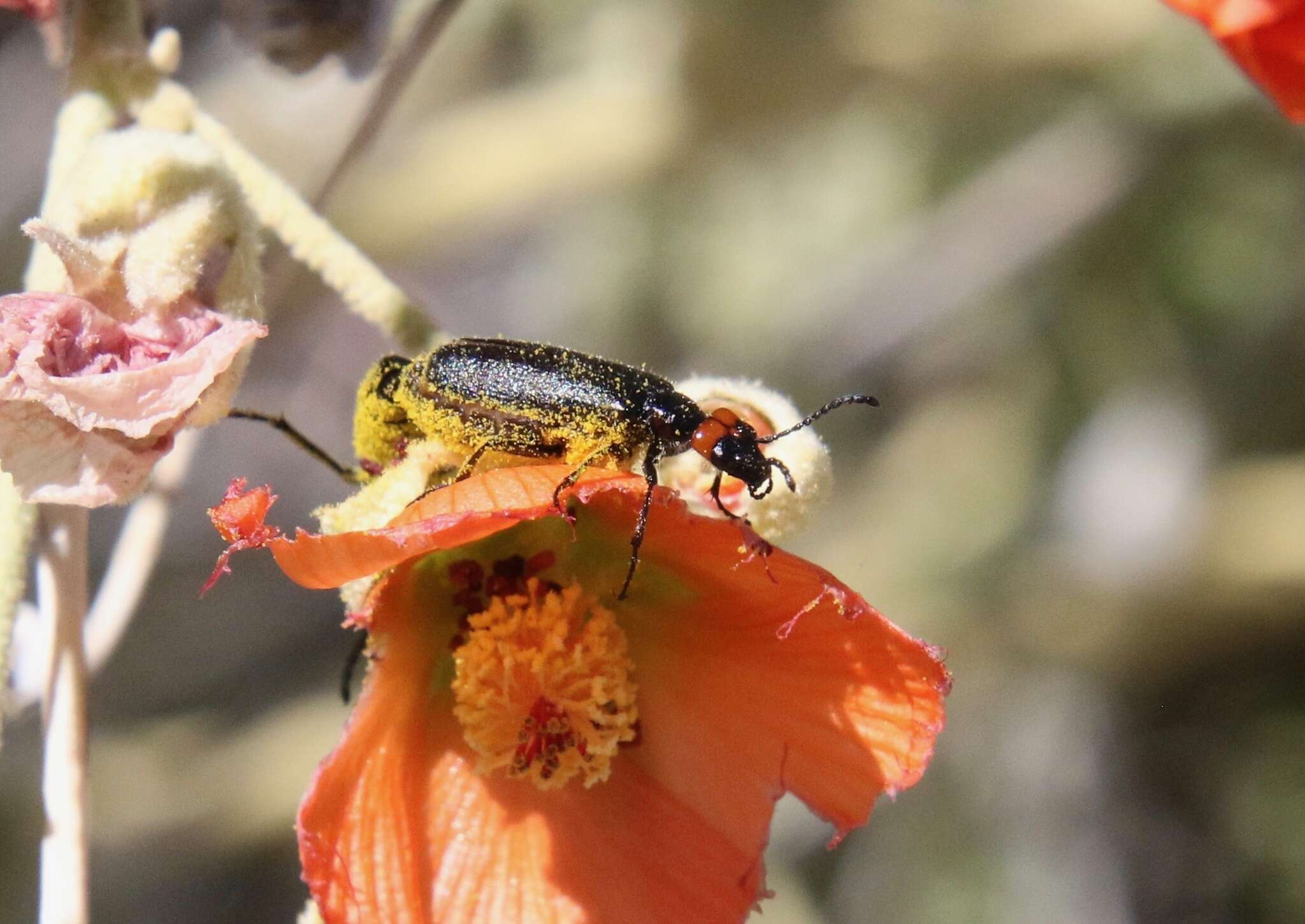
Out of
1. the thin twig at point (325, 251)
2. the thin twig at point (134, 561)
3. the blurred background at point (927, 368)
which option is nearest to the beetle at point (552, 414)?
the thin twig at point (325, 251)

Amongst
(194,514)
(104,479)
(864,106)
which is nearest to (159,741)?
(194,514)

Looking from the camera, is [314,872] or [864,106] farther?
[864,106]

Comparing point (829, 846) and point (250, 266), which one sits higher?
point (250, 266)

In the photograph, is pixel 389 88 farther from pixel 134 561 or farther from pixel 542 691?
pixel 542 691

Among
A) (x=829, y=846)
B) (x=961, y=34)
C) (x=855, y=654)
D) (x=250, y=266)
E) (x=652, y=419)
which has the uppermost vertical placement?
(x=961, y=34)

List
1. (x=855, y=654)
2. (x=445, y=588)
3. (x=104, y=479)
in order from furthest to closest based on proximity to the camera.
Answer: (x=445, y=588), (x=855, y=654), (x=104, y=479)

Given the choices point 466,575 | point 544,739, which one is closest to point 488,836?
point 544,739

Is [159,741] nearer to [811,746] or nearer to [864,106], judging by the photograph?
[864,106]
